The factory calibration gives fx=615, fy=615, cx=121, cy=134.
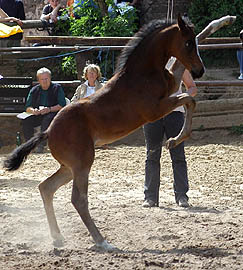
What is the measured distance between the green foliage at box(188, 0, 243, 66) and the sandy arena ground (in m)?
4.02

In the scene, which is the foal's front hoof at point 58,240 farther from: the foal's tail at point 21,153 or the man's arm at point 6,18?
the man's arm at point 6,18

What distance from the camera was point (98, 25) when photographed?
1341 cm

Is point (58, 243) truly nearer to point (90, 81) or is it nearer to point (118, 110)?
point (118, 110)

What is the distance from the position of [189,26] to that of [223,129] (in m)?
6.35

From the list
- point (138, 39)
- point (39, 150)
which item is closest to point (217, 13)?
point (39, 150)

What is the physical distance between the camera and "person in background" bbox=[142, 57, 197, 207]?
23.8 feet

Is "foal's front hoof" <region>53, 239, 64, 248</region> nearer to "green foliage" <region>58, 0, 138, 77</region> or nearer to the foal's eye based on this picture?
the foal's eye

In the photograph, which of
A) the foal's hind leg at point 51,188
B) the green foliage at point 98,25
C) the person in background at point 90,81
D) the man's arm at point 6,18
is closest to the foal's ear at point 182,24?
the foal's hind leg at point 51,188

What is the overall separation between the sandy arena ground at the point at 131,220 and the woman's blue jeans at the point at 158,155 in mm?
232

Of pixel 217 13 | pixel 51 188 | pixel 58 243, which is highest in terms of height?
pixel 217 13

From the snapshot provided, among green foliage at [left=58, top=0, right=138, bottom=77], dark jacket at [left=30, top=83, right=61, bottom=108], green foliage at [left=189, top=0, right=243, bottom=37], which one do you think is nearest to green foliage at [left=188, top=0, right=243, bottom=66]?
green foliage at [left=189, top=0, right=243, bottom=37]

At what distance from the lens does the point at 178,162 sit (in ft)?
24.2

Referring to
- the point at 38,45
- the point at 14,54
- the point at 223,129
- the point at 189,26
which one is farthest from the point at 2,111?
the point at 189,26

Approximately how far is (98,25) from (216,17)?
2687 mm
